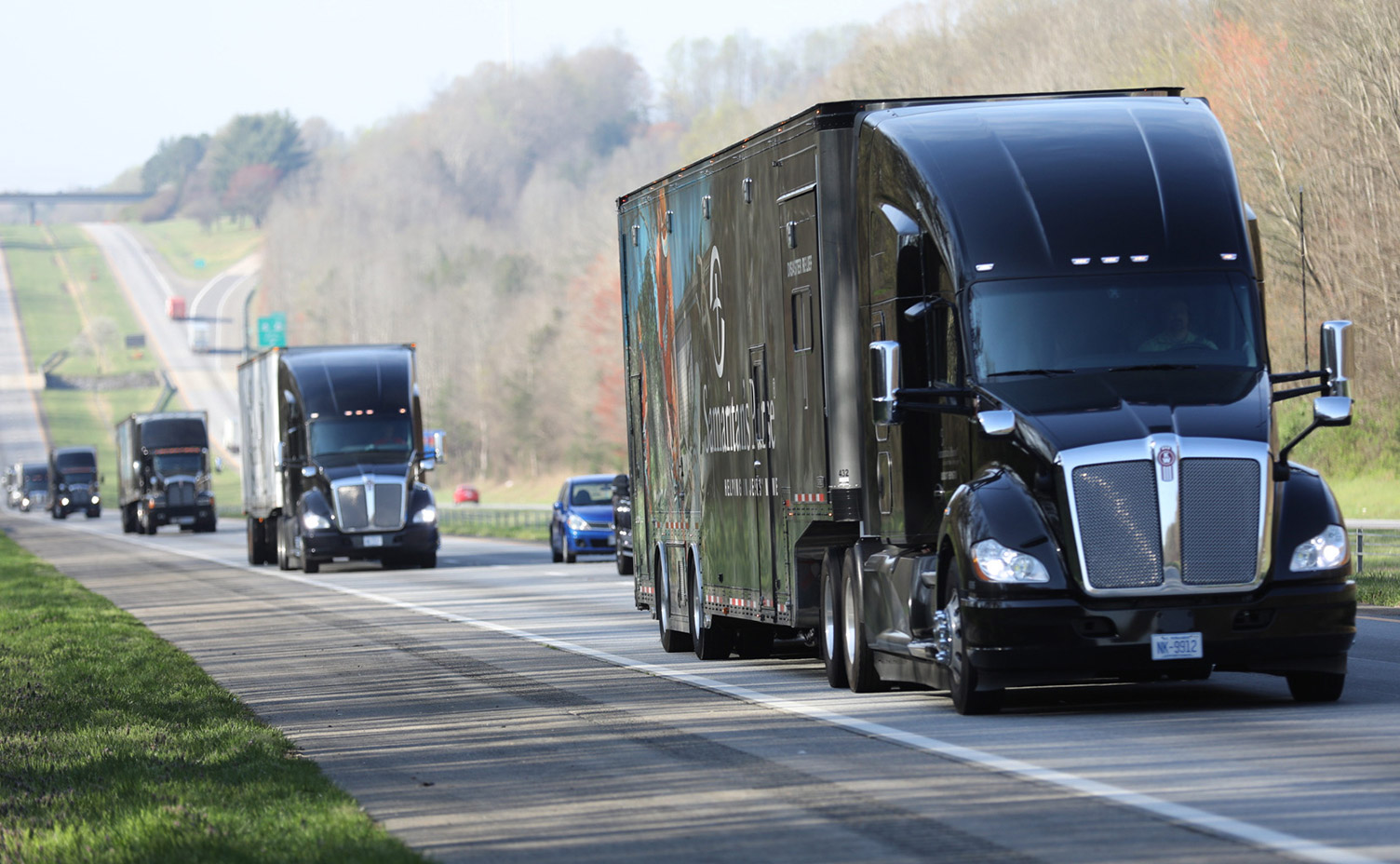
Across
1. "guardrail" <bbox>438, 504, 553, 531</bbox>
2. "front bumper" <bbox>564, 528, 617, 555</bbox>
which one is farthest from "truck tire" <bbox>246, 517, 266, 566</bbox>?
"guardrail" <bbox>438, 504, 553, 531</bbox>

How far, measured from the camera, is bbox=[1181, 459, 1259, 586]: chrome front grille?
12391 millimetres

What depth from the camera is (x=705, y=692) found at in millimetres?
A: 15484

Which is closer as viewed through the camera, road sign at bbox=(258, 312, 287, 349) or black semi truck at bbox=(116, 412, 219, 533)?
black semi truck at bbox=(116, 412, 219, 533)

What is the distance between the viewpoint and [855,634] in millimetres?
14898

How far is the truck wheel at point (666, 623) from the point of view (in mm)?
19609

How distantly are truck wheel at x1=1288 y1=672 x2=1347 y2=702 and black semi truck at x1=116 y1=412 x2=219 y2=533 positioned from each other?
208 ft

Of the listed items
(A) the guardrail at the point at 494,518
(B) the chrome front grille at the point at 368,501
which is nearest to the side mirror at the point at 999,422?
(B) the chrome front grille at the point at 368,501

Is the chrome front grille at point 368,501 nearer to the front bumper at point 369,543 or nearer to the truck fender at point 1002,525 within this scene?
the front bumper at point 369,543

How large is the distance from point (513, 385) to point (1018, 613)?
4178 inches

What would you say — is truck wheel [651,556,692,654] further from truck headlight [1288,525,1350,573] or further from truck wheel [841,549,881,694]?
truck headlight [1288,525,1350,573]

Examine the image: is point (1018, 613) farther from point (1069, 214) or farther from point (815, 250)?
point (815, 250)

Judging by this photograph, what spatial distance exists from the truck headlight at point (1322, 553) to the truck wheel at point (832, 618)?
3.63 meters

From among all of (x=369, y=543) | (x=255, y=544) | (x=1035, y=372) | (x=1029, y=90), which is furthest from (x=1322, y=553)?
(x=1029, y=90)

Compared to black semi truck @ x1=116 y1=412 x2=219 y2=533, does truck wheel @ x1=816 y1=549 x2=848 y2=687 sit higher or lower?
lower
